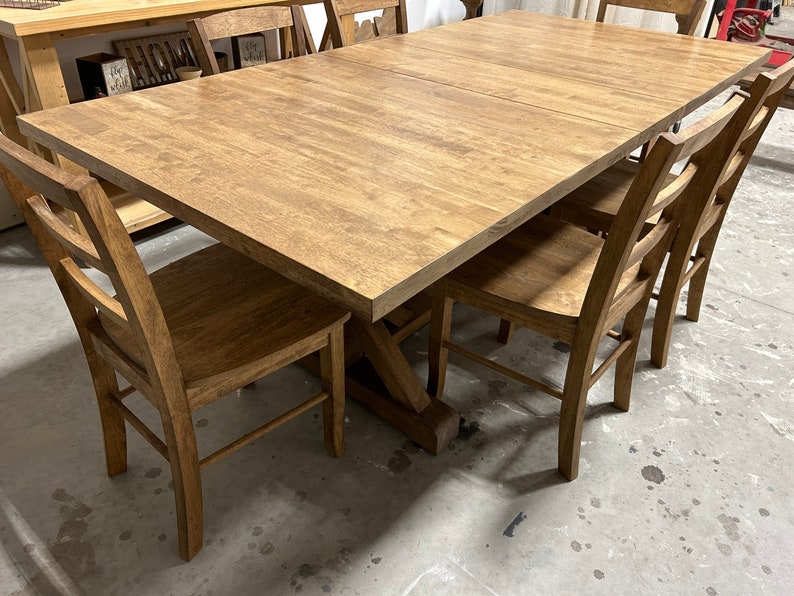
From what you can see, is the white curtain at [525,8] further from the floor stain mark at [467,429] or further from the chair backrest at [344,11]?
the floor stain mark at [467,429]

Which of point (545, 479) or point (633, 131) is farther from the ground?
point (633, 131)

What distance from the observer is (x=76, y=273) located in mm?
1173

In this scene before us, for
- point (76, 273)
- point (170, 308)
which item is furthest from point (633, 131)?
point (76, 273)

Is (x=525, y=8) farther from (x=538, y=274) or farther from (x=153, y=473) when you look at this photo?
(x=153, y=473)

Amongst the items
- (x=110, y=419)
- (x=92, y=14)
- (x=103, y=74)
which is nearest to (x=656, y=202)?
(x=110, y=419)

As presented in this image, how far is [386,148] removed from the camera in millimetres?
1297

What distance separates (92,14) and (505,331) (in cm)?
169

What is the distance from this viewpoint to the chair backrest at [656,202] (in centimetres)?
107

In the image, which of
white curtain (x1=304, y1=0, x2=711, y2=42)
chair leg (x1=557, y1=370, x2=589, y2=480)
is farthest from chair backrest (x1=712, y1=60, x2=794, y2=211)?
white curtain (x1=304, y1=0, x2=711, y2=42)

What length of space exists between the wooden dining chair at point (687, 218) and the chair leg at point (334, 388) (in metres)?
0.89

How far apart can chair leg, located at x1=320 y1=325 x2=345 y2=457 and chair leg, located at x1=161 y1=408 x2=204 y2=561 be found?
339mm

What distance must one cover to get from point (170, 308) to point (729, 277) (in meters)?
2.12

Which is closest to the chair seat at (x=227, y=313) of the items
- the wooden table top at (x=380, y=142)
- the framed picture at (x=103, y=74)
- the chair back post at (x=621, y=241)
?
the wooden table top at (x=380, y=142)

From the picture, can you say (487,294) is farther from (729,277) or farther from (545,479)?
(729,277)
